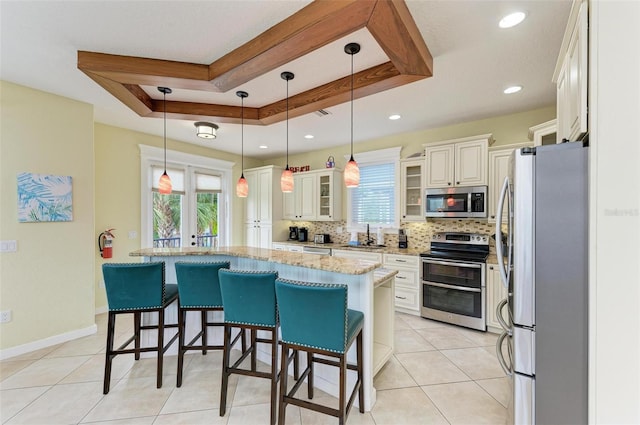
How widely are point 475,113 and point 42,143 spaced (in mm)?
5036

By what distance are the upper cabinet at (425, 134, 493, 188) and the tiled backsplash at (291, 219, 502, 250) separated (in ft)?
1.94

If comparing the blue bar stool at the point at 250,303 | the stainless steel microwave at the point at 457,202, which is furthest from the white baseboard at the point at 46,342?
the stainless steel microwave at the point at 457,202

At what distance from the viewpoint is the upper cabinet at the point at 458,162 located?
3514mm

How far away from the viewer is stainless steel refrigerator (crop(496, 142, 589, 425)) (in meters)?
1.37

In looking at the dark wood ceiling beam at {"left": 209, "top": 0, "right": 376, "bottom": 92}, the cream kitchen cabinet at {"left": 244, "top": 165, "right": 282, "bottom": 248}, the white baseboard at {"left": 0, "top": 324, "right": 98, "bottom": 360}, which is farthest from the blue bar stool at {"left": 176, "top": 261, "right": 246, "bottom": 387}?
the cream kitchen cabinet at {"left": 244, "top": 165, "right": 282, "bottom": 248}

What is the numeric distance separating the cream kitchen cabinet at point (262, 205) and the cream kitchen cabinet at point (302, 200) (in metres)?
0.19

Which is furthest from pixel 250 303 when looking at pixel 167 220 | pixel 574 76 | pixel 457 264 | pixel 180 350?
pixel 167 220

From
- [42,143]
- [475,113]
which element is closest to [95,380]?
[42,143]

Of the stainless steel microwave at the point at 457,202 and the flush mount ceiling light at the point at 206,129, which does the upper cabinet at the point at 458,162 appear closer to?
the stainless steel microwave at the point at 457,202

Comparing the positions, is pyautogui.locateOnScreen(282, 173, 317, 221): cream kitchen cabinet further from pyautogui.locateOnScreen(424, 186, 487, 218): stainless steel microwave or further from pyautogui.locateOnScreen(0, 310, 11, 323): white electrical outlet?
pyautogui.locateOnScreen(0, 310, 11, 323): white electrical outlet

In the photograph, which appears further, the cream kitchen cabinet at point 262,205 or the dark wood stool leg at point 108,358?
the cream kitchen cabinet at point 262,205

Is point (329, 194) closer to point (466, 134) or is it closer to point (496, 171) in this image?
point (466, 134)

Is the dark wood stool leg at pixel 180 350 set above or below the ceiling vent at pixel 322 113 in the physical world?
below

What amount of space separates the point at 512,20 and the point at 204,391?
3.53 meters
